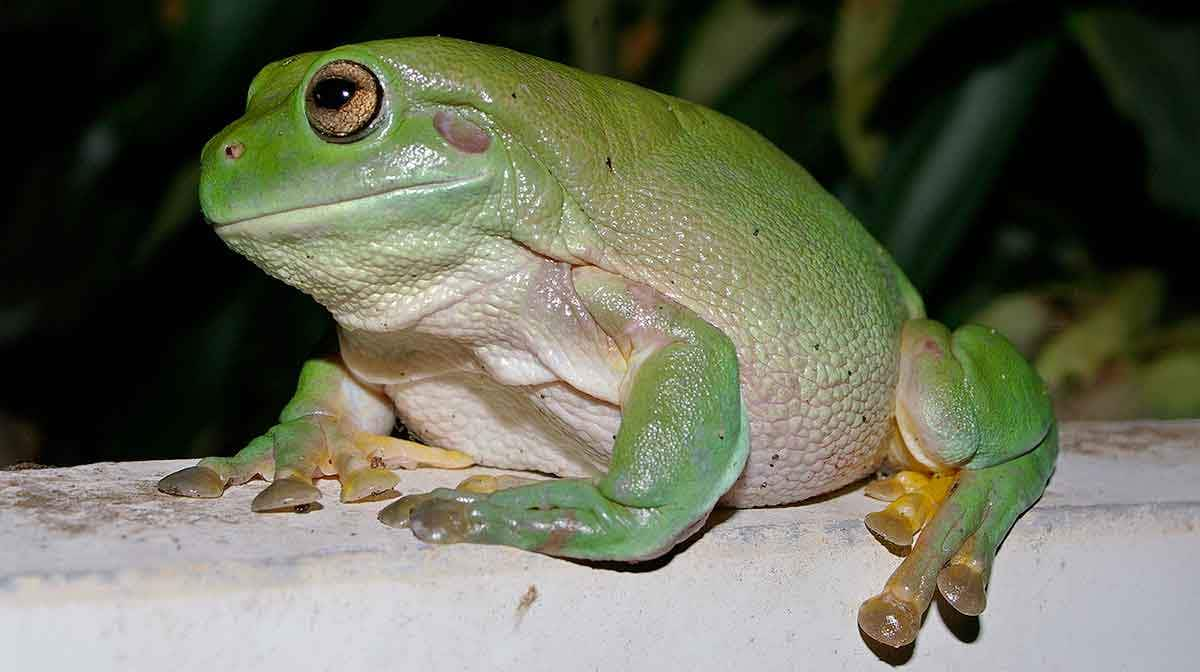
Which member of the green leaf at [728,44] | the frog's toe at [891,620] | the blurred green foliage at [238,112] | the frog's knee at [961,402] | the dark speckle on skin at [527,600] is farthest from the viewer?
the green leaf at [728,44]

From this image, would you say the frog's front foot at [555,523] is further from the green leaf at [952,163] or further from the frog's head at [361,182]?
the green leaf at [952,163]

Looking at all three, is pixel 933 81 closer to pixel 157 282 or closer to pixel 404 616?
pixel 157 282

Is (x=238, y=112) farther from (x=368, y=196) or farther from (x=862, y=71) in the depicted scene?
(x=368, y=196)

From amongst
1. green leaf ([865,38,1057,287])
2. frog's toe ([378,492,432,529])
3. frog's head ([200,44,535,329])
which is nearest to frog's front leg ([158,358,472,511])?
frog's toe ([378,492,432,529])

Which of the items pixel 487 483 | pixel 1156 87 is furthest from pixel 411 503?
pixel 1156 87

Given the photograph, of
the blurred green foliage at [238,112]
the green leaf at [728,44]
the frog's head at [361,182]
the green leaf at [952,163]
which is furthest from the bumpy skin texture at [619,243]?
the green leaf at [728,44]

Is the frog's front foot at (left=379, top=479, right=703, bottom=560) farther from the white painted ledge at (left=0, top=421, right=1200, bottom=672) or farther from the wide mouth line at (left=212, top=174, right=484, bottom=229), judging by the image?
the wide mouth line at (left=212, top=174, right=484, bottom=229)
